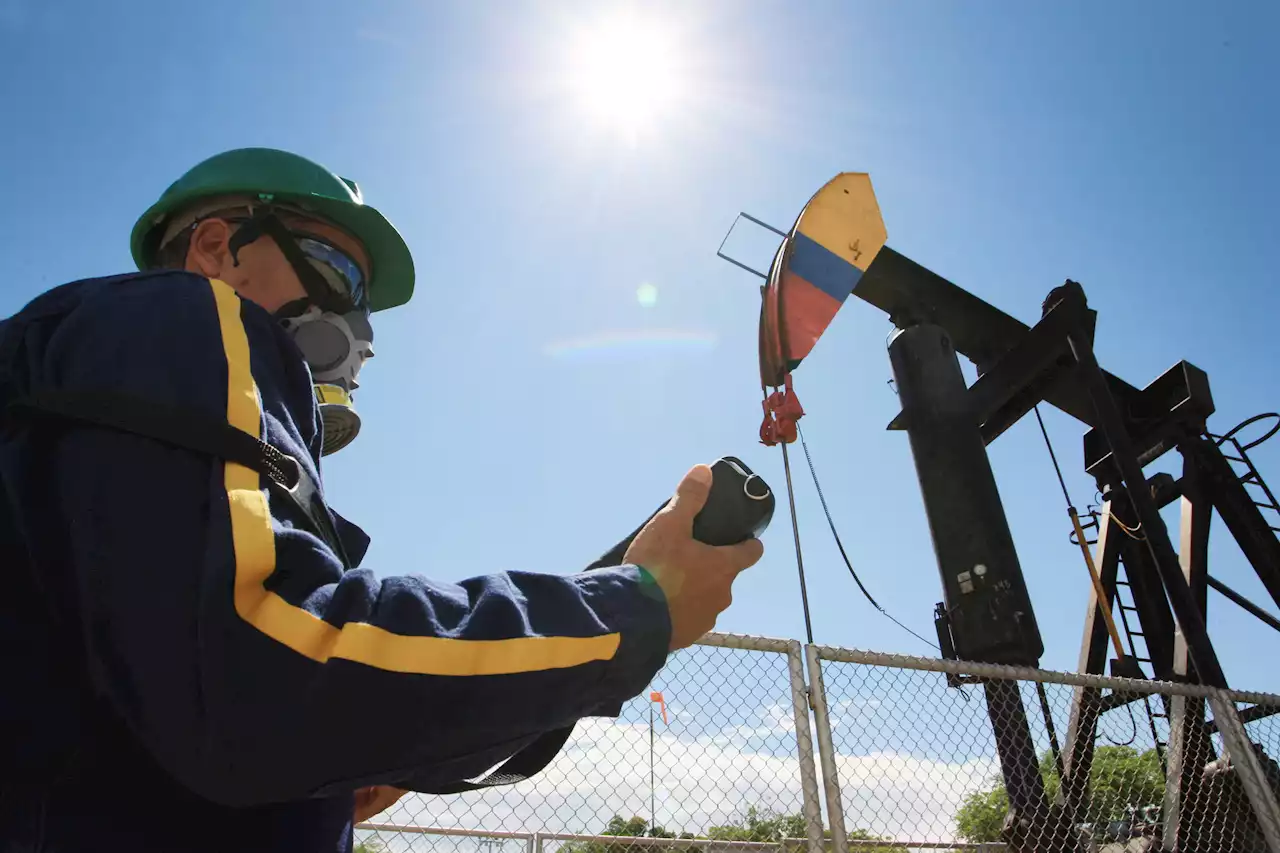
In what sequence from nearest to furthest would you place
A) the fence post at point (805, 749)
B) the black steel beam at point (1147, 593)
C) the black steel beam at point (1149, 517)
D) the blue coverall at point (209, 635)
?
1. the blue coverall at point (209, 635)
2. the fence post at point (805, 749)
3. the black steel beam at point (1149, 517)
4. the black steel beam at point (1147, 593)

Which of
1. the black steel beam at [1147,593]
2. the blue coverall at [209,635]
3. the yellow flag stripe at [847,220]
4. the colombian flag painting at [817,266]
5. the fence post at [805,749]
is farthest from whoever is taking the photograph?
the black steel beam at [1147,593]

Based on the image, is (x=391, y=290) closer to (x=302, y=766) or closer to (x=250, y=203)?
(x=250, y=203)

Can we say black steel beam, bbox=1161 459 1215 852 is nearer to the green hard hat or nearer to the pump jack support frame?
the pump jack support frame

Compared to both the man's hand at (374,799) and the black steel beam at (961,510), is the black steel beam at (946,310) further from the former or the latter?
the man's hand at (374,799)

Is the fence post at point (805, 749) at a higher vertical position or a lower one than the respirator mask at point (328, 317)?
lower

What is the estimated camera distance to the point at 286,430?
906mm

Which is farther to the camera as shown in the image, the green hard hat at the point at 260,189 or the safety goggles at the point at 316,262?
the green hard hat at the point at 260,189

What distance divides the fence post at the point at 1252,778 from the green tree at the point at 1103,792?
95 cm

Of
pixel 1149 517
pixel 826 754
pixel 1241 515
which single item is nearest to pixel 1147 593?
pixel 1241 515

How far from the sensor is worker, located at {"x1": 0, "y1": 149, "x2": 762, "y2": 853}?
2.27ft

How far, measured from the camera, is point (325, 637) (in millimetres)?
710

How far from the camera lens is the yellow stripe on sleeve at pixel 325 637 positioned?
2.28 ft

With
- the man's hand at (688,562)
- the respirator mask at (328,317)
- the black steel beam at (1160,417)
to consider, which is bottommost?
the man's hand at (688,562)

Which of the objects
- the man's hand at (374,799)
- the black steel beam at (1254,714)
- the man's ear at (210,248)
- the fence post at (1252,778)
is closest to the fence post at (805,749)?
the man's hand at (374,799)
